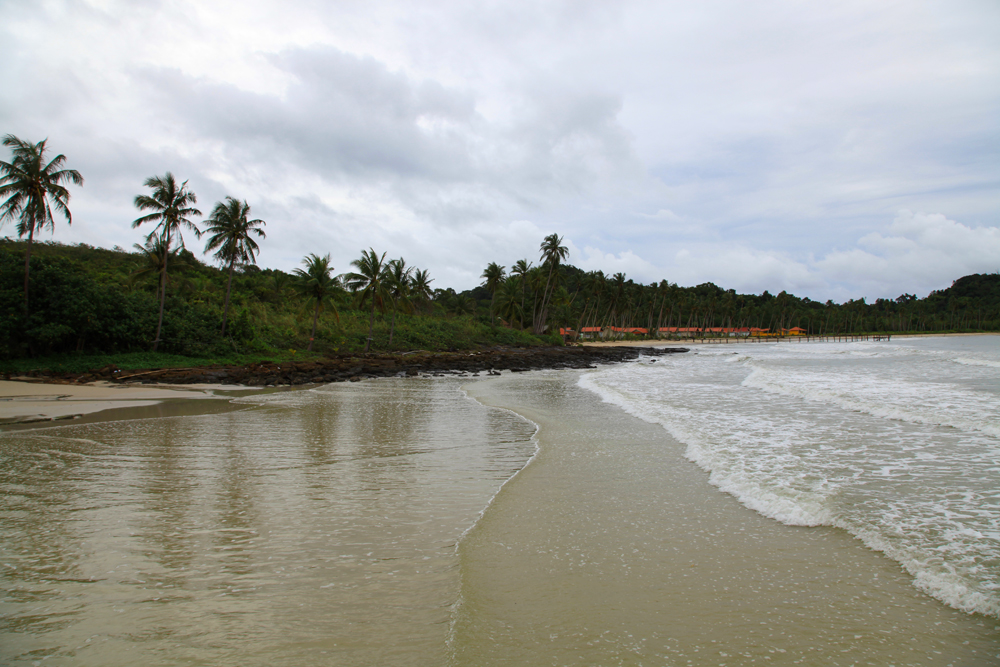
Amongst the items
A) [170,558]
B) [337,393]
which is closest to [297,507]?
[170,558]

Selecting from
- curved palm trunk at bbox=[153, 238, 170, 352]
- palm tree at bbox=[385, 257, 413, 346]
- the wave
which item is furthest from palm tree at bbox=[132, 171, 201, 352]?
the wave

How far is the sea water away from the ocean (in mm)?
53

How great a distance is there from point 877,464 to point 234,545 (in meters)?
9.33

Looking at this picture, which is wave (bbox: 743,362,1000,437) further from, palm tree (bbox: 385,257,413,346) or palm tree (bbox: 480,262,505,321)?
palm tree (bbox: 480,262,505,321)

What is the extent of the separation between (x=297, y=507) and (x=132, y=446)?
527cm

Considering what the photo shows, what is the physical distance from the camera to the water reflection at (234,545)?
329 centimetres

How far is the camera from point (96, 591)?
12.6ft

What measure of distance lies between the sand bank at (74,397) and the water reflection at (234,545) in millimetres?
3436

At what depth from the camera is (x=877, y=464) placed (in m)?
8.22

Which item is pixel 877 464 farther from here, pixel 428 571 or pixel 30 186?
pixel 30 186

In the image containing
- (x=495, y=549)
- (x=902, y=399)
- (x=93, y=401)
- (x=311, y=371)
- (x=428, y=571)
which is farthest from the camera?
(x=311, y=371)

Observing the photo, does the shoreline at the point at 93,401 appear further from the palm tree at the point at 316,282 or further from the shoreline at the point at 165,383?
the palm tree at the point at 316,282

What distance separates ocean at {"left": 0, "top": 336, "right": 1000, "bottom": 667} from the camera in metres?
3.34

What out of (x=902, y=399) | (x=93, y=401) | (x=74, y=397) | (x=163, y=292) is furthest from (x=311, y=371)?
(x=902, y=399)
